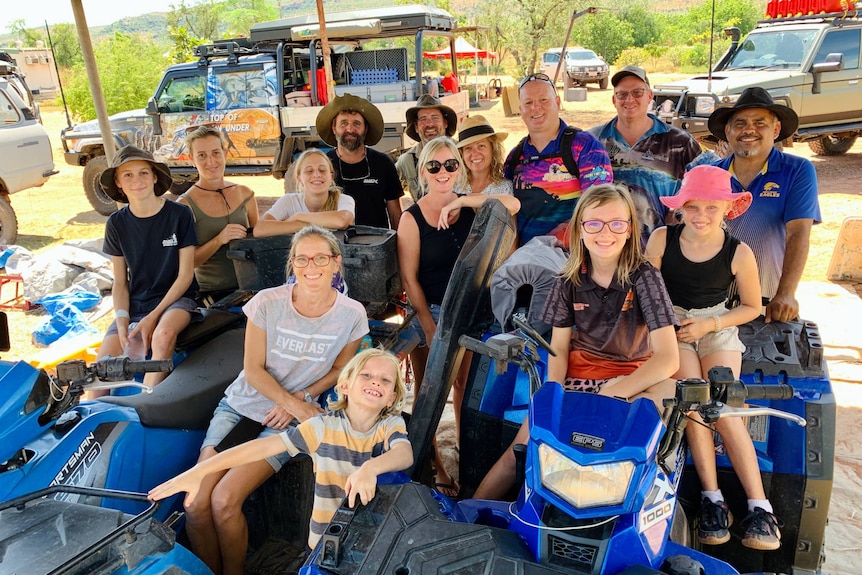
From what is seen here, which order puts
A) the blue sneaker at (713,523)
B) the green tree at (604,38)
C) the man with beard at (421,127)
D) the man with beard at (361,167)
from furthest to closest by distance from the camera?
the green tree at (604,38), the man with beard at (421,127), the man with beard at (361,167), the blue sneaker at (713,523)

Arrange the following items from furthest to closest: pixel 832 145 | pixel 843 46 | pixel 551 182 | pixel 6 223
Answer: pixel 832 145, pixel 843 46, pixel 6 223, pixel 551 182

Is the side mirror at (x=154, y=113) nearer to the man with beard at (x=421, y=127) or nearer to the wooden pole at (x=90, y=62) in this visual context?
the wooden pole at (x=90, y=62)

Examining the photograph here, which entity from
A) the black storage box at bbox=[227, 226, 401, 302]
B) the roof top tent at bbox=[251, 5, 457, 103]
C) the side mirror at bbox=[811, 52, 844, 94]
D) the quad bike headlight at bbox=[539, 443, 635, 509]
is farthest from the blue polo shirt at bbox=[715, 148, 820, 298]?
the side mirror at bbox=[811, 52, 844, 94]

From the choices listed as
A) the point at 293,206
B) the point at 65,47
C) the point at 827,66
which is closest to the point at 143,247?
the point at 293,206

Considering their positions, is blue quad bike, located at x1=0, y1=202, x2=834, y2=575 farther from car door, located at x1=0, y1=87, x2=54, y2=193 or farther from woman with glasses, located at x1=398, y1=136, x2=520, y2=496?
car door, located at x1=0, y1=87, x2=54, y2=193

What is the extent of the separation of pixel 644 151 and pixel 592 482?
2.79 meters

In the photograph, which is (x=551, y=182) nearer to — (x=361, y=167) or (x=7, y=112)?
(x=361, y=167)

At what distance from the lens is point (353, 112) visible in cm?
462

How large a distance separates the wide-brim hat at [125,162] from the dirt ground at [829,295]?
2.29 m

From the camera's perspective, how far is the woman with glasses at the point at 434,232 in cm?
362

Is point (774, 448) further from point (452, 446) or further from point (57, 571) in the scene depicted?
point (57, 571)

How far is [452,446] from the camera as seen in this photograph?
452cm

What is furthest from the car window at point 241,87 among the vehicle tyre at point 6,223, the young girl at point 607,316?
the young girl at point 607,316

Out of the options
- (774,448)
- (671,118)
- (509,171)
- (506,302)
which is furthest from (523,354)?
(671,118)
